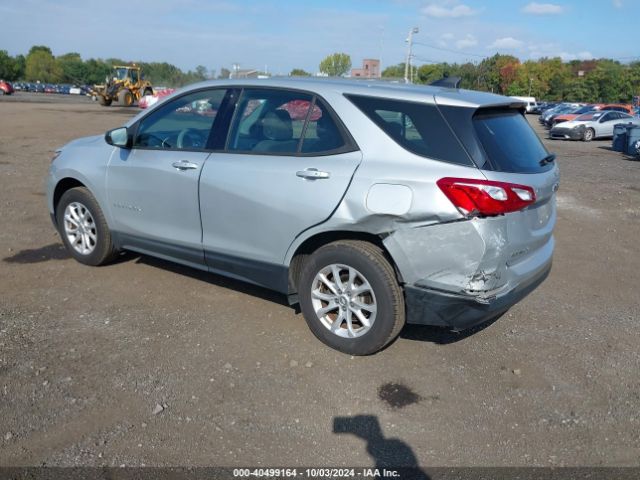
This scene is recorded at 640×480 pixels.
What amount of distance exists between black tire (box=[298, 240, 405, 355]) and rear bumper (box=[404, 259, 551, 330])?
3.5 inches

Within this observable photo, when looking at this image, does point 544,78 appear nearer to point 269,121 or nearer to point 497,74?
point 497,74

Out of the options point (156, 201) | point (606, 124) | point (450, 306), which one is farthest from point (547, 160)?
point (606, 124)

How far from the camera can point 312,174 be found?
3914mm

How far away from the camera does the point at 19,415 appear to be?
3.21m

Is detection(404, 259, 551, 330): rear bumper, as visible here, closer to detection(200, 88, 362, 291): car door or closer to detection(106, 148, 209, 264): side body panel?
detection(200, 88, 362, 291): car door

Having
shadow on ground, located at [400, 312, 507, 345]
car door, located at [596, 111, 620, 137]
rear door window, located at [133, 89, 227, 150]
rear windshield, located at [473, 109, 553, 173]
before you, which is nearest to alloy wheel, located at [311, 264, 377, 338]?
shadow on ground, located at [400, 312, 507, 345]

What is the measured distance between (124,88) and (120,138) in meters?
41.3

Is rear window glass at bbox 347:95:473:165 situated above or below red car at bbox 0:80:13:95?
below

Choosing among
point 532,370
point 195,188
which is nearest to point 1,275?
point 195,188

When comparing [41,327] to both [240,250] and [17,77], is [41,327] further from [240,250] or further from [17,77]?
[17,77]

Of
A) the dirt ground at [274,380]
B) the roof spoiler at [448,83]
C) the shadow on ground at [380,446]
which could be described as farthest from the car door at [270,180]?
the shadow on ground at [380,446]

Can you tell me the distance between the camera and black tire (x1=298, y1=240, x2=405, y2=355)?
376 cm

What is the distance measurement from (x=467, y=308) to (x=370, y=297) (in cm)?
66

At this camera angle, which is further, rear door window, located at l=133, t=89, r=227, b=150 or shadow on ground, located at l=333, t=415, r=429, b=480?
rear door window, located at l=133, t=89, r=227, b=150
